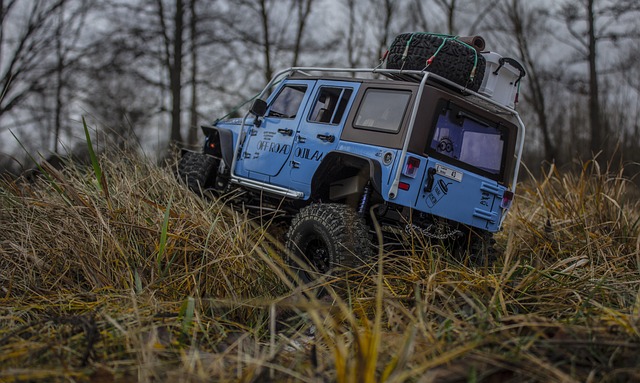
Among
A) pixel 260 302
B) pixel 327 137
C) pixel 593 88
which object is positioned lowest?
pixel 260 302

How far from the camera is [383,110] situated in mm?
4965

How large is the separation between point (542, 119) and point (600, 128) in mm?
4803

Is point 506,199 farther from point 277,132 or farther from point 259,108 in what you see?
point 259,108

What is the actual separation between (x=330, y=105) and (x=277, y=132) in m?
0.62

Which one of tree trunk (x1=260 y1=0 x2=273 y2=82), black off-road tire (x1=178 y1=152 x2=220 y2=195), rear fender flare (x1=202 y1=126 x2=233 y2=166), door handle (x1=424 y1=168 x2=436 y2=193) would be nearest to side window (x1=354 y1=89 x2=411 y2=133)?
door handle (x1=424 y1=168 x2=436 y2=193)

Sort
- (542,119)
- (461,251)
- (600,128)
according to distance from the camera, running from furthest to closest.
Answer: (542,119) < (600,128) < (461,251)

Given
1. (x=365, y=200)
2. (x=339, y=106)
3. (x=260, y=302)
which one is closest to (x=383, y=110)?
(x=339, y=106)

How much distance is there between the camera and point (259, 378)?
236 cm

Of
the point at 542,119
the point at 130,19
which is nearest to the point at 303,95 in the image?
the point at 130,19

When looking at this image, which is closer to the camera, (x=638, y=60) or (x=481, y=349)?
(x=481, y=349)

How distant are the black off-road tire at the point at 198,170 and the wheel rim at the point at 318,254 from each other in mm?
1801

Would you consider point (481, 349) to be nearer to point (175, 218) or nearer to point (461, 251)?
point (175, 218)

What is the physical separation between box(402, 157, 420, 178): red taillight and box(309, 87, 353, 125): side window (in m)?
0.91

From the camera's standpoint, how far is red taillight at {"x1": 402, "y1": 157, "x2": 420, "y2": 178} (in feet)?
15.1
